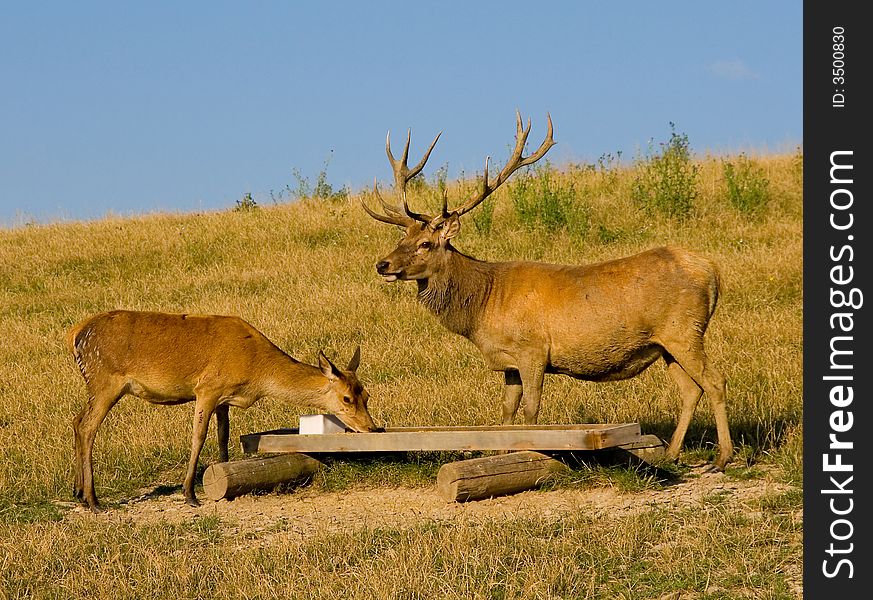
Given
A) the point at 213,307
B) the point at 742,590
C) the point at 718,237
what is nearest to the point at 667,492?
the point at 742,590

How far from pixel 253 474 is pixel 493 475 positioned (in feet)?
6.54

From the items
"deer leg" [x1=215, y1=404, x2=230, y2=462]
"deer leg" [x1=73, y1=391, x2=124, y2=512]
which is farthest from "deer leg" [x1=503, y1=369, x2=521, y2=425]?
"deer leg" [x1=73, y1=391, x2=124, y2=512]

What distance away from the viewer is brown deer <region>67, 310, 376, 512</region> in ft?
29.6

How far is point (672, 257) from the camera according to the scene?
927cm

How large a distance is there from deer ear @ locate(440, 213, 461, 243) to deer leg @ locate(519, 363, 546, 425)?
140 cm

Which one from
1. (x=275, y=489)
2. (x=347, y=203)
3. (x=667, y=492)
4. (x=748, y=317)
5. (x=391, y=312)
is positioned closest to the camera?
(x=667, y=492)

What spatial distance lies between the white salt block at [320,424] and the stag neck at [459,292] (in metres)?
1.27

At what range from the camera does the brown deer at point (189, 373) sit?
355 inches

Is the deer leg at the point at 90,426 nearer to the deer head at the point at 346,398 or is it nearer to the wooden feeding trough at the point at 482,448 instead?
the wooden feeding trough at the point at 482,448

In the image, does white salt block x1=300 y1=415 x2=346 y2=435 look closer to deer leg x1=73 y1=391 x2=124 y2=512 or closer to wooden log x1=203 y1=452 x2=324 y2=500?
wooden log x1=203 y1=452 x2=324 y2=500

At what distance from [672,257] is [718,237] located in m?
10.6

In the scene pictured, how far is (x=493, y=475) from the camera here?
8.40 meters

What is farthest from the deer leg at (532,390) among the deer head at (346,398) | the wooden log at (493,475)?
the deer head at (346,398)
